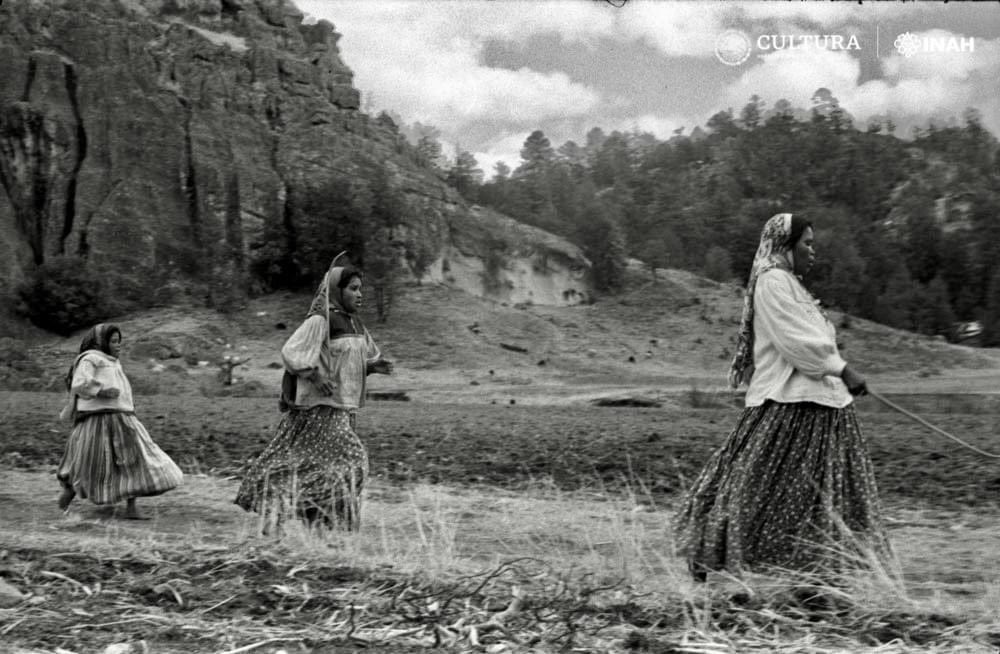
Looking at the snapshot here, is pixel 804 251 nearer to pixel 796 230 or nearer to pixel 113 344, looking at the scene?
pixel 796 230

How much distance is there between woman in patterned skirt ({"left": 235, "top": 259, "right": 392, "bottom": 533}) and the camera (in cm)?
650

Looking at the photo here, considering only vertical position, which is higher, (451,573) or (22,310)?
(22,310)

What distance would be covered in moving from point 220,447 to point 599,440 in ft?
13.9

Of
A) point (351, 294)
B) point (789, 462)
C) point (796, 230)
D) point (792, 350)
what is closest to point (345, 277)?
point (351, 294)

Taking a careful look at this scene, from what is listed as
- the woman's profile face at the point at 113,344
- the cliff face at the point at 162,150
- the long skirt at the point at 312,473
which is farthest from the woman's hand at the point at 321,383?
the cliff face at the point at 162,150

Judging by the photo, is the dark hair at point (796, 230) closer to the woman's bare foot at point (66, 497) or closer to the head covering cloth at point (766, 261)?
the head covering cloth at point (766, 261)

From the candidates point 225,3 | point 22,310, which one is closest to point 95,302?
point 22,310

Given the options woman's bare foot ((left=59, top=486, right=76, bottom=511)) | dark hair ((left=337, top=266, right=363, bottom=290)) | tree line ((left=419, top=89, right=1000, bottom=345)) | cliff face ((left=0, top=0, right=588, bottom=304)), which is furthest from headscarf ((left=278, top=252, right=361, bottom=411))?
tree line ((left=419, top=89, right=1000, bottom=345))

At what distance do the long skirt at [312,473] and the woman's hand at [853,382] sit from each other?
2910 mm

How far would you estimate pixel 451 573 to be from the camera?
4.89 metres

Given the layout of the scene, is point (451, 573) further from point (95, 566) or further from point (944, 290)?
point (944, 290)

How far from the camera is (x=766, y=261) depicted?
205 inches

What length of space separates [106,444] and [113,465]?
0.16 meters

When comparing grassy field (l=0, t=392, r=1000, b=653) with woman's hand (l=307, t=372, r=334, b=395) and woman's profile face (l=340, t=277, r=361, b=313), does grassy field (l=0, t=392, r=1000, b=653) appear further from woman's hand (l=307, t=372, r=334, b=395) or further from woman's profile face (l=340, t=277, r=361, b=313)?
woman's profile face (l=340, t=277, r=361, b=313)
